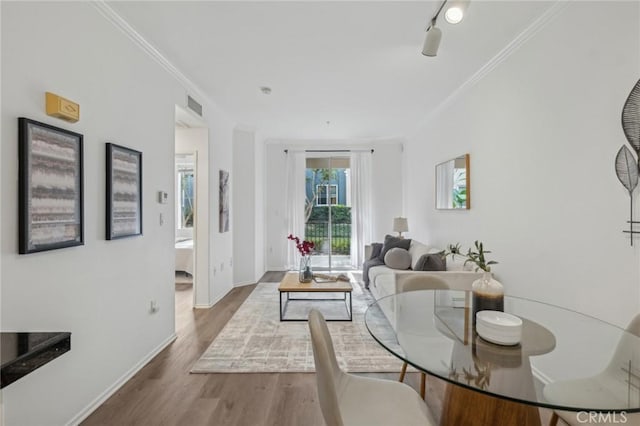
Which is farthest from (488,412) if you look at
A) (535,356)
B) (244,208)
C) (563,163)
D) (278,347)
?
(244,208)

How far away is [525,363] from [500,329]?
14 centimetres

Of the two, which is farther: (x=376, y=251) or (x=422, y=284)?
(x=376, y=251)

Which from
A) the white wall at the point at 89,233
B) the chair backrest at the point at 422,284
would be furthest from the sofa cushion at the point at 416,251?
the white wall at the point at 89,233

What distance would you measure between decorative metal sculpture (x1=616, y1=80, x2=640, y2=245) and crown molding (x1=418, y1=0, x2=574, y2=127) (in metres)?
0.88

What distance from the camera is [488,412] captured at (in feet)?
4.41

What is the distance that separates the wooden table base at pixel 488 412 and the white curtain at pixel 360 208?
188 inches

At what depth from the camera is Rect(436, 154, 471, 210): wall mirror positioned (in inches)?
135

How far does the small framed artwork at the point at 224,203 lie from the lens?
432 centimetres

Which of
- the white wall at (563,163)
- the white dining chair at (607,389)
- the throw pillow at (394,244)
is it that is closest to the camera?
the white dining chair at (607,389)

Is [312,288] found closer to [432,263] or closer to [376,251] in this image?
[432,263]

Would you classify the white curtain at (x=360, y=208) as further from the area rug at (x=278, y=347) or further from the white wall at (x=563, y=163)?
the white wall at (x=563, y=163)

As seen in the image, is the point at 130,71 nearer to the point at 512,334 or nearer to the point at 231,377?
the point at 231,377

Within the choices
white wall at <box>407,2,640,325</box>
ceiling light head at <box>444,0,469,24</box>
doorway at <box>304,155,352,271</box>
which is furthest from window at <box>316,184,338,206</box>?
ceiling light head at <box>444,0,469,24</box>

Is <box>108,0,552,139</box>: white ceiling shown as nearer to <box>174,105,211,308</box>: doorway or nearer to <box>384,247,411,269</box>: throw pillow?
<box>174,105,211,308</box>: doorway
